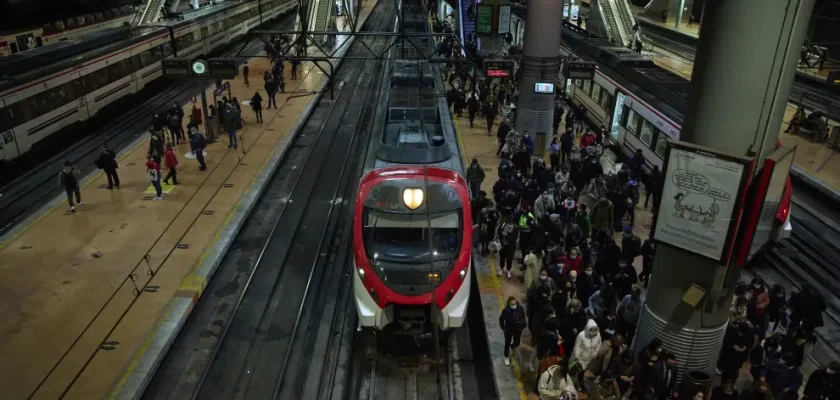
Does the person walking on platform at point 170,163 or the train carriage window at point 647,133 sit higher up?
the train carriage window at point 647,133

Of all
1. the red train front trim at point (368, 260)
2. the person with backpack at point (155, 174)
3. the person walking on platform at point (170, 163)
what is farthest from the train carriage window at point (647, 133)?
the person with backpack at point (155, 174)

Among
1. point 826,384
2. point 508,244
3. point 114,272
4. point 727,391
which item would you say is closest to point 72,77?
point 114,272

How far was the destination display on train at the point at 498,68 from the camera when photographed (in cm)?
2073

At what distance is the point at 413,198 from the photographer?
10.2 metres

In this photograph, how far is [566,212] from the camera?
13586mm

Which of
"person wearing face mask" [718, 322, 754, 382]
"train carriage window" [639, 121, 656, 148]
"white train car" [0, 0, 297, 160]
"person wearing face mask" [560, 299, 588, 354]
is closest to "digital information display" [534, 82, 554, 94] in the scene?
"train carriage window" [639, 121, 656, 148]

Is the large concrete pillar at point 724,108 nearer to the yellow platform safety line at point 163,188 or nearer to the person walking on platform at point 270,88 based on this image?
the yellow platform safety line at point 163,188

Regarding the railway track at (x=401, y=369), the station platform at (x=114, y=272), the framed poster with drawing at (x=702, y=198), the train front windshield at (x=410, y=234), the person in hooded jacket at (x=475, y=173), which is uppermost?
the framed poster with drawing at (x=702, y=198)

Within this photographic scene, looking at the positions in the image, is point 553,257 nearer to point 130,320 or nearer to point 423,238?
point 423,238

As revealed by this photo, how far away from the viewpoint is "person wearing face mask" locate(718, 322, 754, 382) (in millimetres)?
8727

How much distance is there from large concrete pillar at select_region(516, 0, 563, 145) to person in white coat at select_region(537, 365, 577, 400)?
1426cm

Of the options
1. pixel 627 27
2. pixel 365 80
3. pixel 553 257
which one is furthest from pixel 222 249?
pixel 627 27

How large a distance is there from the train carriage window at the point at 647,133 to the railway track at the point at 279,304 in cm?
945

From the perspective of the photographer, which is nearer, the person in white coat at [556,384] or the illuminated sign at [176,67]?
the person in white coat at [556,384]
